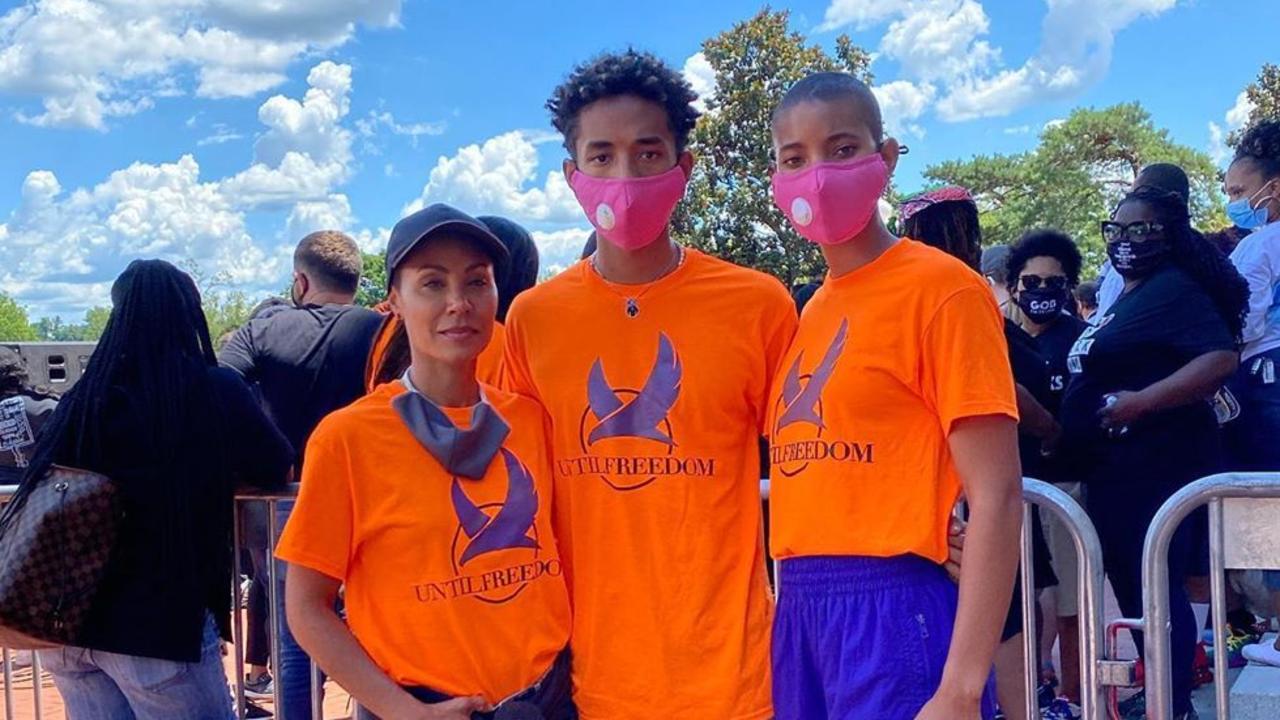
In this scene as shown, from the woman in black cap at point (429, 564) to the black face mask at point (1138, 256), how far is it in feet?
8.70

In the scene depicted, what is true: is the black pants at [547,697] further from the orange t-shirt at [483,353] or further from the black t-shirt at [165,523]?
the black t-shirt at [165,523]

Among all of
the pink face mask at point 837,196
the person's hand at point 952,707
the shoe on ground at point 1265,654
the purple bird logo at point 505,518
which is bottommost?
the shoe on ground at point 1265,654

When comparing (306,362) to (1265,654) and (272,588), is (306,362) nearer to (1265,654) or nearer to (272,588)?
(272,588)

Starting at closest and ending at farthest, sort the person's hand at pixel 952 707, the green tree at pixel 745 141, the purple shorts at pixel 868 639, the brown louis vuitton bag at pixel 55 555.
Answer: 1. the person's hand at pixel 952 707
2. the purple shorts at pixel 868 639
3. the brown louis vuitton bag at pixel 55 555
4. the green tree at pixel 745 141

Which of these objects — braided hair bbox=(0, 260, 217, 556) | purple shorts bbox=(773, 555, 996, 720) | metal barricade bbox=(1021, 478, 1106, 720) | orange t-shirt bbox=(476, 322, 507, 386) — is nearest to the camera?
purple shorts bbox=(773, 555, 996, 720)

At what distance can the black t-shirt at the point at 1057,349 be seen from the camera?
4.20 m

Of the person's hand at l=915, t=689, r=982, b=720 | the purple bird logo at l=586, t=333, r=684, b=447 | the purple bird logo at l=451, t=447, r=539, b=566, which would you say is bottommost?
the person's hand at l=915, t=689, r=982, b=720

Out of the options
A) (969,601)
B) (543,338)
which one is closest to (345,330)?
(543,338)

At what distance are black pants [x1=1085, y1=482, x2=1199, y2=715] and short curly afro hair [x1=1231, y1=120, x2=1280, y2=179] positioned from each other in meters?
1.84

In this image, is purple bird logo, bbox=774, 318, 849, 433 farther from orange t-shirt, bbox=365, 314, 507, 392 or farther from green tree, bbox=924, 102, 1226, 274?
green tree, bbox=924, 102, 1226, 274

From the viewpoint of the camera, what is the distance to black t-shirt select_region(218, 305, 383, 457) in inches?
189

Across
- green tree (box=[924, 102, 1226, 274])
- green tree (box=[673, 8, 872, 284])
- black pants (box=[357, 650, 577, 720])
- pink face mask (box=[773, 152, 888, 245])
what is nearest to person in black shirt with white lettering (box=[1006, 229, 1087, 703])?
pink face mask (box=[773, 152, 888, 245])

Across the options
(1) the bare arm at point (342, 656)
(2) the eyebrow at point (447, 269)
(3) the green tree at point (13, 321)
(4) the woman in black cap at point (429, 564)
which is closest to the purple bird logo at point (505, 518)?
(4) the woman in black cap at point (429, 564)

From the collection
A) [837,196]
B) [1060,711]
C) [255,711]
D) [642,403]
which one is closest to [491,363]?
[642,403]
